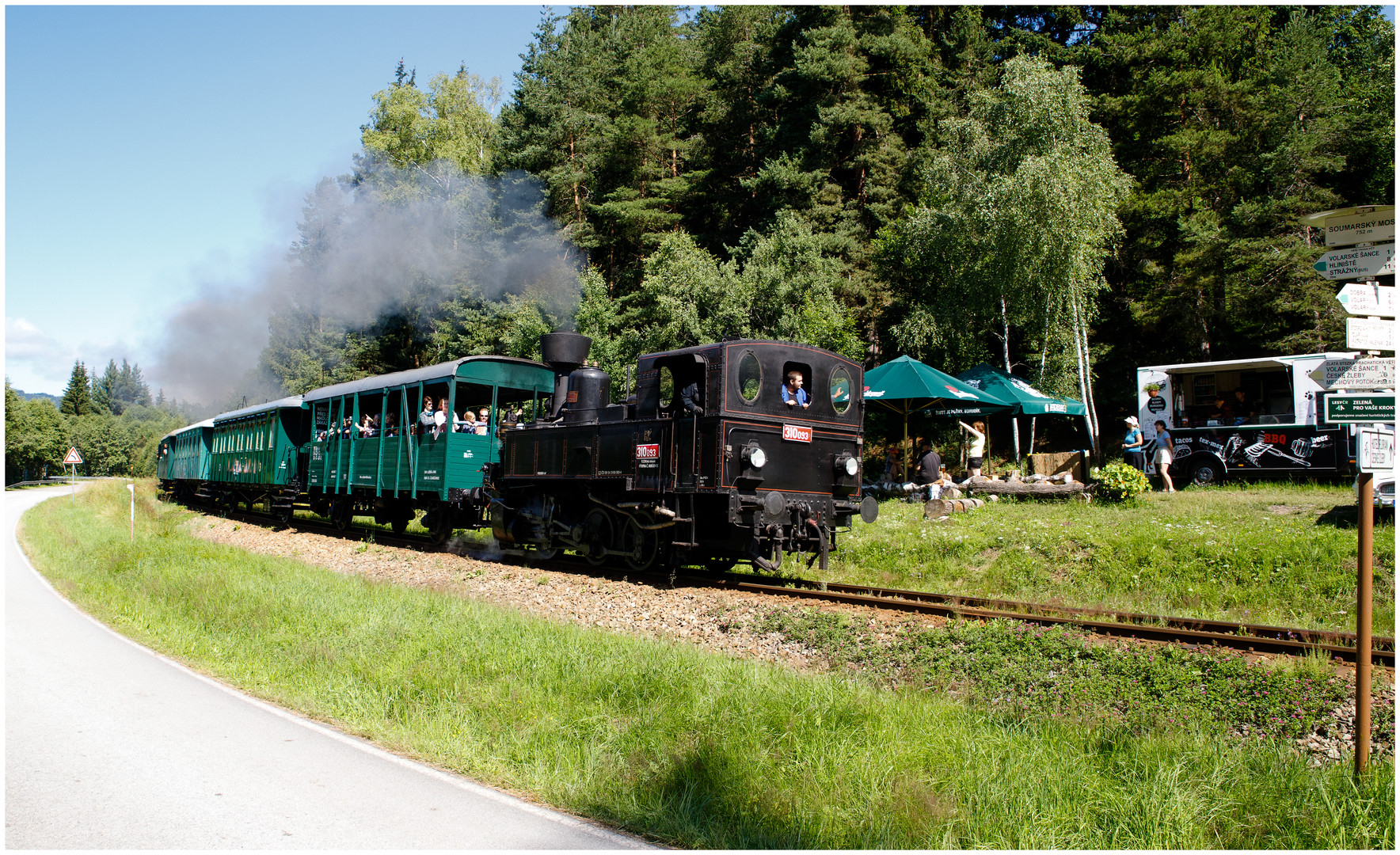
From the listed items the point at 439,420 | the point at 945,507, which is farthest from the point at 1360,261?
the point at 439,420

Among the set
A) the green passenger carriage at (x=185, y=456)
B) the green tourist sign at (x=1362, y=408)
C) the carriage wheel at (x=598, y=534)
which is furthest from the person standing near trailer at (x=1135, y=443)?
the green passenger carriage at (x=185, y=456)

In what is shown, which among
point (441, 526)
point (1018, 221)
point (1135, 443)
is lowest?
point (441, 526)

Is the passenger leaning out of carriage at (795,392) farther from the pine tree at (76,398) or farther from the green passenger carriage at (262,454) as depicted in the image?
the pine tree at (76,398)

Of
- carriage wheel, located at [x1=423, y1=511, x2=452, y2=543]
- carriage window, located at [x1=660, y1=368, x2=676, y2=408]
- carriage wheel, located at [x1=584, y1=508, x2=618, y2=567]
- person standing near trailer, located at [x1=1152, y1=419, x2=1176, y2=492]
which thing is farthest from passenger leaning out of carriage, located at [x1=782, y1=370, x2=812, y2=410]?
person standing near trailer, located at [x1=1152, y1=419, x2=1176, y2=492]

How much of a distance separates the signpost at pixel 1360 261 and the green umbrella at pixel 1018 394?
49.3 feet

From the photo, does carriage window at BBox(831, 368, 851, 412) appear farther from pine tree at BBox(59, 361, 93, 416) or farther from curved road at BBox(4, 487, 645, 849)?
pine tree at BBox(59, 361, 93, 416)

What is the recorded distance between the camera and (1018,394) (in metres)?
20.0

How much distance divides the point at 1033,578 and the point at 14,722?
410 inches

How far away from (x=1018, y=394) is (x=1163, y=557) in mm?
9723

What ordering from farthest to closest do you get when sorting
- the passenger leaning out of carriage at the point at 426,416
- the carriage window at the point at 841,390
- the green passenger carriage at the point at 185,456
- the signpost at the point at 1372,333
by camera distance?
the green passenger carriage at the point at 185,456 → the passenger leaning out of carriage at the point at 426,416 → the carriage window at the point at 841,390 → the signpost at the point at 1372,333

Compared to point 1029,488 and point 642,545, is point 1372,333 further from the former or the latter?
point 1029,488

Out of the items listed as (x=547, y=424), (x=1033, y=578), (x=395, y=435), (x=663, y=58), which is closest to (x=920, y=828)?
(x=1033, y=578)

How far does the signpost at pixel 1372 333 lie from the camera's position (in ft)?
13.4

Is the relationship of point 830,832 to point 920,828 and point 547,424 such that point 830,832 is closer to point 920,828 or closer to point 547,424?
point 920,828
